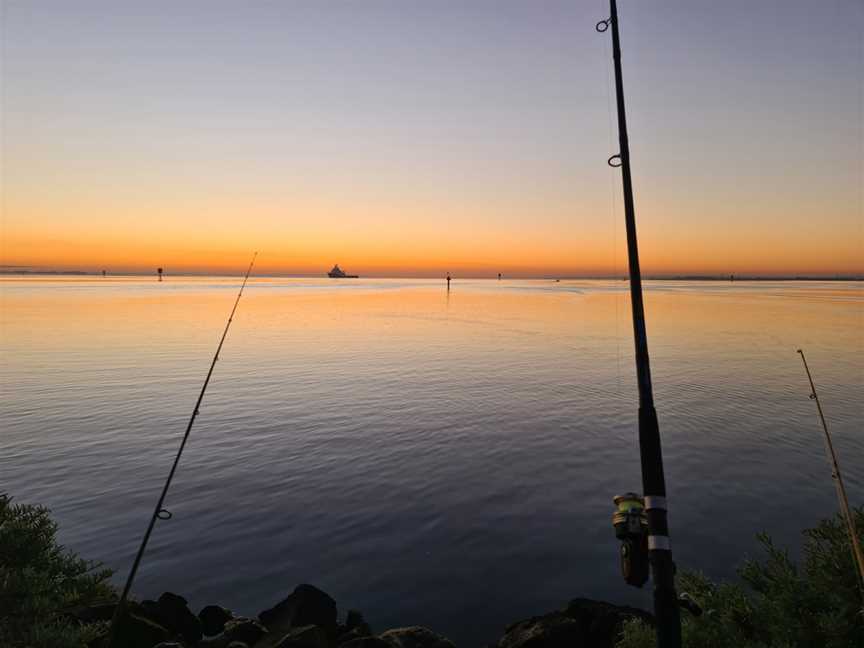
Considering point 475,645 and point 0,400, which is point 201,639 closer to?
point 475,645

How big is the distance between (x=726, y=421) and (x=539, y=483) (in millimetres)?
9362

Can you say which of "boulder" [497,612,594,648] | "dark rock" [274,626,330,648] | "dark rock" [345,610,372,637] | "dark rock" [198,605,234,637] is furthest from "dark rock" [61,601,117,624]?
"boulder" [497,612,594,648]

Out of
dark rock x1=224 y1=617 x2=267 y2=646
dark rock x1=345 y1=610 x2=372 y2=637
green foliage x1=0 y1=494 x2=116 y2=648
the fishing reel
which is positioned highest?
the fishing reel

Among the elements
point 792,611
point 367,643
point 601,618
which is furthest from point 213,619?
point 792,611

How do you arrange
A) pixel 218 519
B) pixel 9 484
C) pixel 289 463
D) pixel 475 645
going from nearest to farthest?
pixel 475 645 < pixel 218 519 < pixel 9 484 < pixel 289 463

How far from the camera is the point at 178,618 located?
26.1ft

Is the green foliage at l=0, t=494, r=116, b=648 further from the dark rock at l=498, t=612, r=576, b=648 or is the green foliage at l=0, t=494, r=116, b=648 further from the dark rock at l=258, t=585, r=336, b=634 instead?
the dark rock at l=498, t=612, r=576, b=648

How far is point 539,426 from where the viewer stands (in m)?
18.3

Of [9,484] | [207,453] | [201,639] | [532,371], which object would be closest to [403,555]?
[201,639]

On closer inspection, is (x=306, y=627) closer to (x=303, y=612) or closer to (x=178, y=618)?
(x=303, y=612)

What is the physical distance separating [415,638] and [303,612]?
1.72 metres

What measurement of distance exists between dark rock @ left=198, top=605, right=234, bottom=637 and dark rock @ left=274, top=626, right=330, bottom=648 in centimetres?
182

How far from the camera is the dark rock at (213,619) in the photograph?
26.7ft

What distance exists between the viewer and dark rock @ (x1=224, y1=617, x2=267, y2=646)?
7.40m
